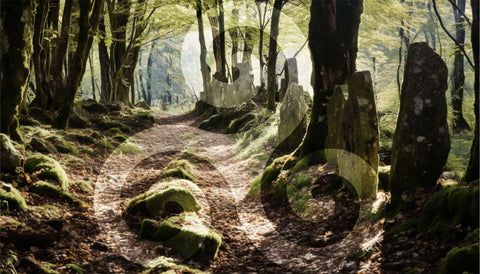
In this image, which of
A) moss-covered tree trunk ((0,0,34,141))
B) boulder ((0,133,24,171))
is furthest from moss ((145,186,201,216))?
moss-covered tree trunk ((0,0,34,141))

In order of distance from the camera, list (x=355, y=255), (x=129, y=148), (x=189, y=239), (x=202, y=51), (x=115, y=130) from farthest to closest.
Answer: (x=202, y=51), (x=115, y=130), (x=129, y=148), (x=189, y=239), (x=355, y=255)

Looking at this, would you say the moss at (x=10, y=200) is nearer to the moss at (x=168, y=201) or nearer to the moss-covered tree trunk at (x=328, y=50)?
the moss at (x=168, y=201)

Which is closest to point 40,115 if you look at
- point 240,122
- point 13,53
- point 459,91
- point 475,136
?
point 13,53

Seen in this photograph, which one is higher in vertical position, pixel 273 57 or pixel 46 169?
pixel 273 57

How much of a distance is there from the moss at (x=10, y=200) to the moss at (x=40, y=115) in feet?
20.3

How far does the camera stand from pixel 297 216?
604cm

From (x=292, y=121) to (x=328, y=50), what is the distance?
2726 mm

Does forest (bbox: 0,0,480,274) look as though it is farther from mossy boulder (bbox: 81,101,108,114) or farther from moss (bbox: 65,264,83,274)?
mossy boulder (bbox: 81,101,108,114)

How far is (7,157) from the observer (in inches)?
213

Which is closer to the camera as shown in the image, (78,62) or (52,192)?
(52,192)

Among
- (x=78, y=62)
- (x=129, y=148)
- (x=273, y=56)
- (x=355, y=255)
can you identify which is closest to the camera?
(x=355, y=255)

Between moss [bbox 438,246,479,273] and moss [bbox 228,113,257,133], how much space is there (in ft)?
37.2

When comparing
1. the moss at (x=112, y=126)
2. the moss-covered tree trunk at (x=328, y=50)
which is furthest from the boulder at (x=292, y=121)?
the moss at (x=112, y=126)

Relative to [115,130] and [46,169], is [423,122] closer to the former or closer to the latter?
[46,169]
